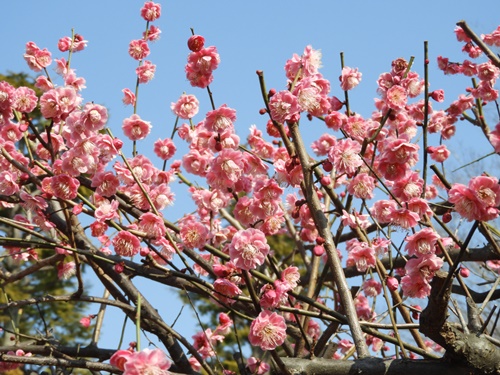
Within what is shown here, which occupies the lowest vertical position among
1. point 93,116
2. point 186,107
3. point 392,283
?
point 392,283

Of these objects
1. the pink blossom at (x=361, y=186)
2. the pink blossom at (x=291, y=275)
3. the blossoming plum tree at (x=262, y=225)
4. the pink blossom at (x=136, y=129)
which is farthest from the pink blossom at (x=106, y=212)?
the pink blossom at (x=361, y=186)

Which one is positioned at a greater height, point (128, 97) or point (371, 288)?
point (128, 97)

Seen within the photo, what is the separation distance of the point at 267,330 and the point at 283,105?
0.97 meters

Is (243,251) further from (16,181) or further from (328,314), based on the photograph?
(16,181)

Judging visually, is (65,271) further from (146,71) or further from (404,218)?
(404,218)

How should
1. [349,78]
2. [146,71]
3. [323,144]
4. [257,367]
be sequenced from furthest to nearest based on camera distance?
[146,71]
[323,144]
[349,78]
[257,367]

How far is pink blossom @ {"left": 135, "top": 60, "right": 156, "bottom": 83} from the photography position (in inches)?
177

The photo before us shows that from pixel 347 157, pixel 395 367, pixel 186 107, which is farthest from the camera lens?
pixel 186 107

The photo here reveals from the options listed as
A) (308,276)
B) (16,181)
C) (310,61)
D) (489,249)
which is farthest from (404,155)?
(16,181)

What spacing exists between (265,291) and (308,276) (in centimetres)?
180

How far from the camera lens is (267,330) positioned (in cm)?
255

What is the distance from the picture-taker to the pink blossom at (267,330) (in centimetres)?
252

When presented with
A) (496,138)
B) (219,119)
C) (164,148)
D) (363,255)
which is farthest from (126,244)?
(496,138)

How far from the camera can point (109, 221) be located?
3.00 meters
